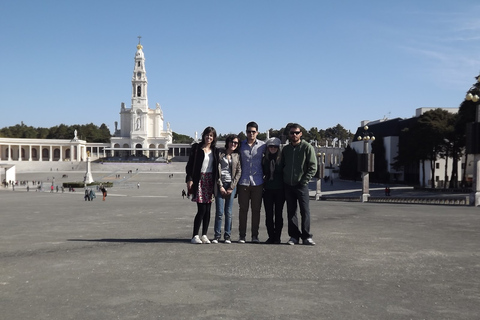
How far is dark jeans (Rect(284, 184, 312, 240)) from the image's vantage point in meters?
8.01

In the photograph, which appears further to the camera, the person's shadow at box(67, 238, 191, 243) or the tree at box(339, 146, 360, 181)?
the tree at box(339, 146, 360, 181)

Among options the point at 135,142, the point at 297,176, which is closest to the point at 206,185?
the point at 297,176

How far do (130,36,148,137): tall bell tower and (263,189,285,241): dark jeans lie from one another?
13537 cm

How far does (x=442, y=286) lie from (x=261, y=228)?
5947 millimetres

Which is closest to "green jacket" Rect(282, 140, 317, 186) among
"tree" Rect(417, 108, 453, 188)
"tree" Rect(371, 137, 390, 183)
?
"tree" Rect(417, 108, 453, 188)

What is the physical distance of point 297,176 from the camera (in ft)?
26.2

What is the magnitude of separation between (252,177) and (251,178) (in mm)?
26

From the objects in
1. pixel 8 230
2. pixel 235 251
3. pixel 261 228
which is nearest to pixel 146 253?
pixel 235 251

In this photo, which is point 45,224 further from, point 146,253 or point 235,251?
point 235,251

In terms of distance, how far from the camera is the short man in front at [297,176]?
8000mm

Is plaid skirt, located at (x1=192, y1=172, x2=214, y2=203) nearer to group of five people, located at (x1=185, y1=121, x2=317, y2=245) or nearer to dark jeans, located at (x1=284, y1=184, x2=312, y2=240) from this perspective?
group of five people, located at (x1=185, y1=121, x2=317, y2=245)

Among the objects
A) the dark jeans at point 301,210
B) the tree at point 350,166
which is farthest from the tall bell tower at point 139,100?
the dark jeans at point 301,210

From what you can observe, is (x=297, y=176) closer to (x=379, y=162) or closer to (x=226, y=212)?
(x=226, y=212)

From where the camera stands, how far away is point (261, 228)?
429 inches
